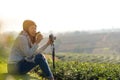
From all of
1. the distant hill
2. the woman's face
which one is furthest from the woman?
the distant hill

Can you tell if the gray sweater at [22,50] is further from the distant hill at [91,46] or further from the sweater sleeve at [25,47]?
the distant hill at [91,46]

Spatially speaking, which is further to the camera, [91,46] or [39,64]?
[91,46]

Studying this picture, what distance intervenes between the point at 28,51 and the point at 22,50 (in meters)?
0.10

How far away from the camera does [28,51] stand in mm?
4477

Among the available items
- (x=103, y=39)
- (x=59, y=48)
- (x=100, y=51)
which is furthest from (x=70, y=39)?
(x=100, y=51)

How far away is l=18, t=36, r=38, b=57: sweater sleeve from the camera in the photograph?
448cm

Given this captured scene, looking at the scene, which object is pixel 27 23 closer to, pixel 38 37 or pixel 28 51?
pixel 38 37

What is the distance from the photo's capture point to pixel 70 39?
199 m

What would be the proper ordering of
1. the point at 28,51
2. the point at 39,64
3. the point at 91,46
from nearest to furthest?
the point at 28,51
the point at 39,64
the point at 91,46

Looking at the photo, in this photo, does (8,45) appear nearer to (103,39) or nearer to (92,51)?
(92,51)

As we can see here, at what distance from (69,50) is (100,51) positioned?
56.5 feet

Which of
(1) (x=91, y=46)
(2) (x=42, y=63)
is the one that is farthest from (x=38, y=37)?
(1) (x=91, y=46)

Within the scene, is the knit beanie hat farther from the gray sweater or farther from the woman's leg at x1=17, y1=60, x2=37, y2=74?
A: the woman's leg at x1=17, y1=60, x2=37, y2=74

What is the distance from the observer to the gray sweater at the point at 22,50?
4.49m
